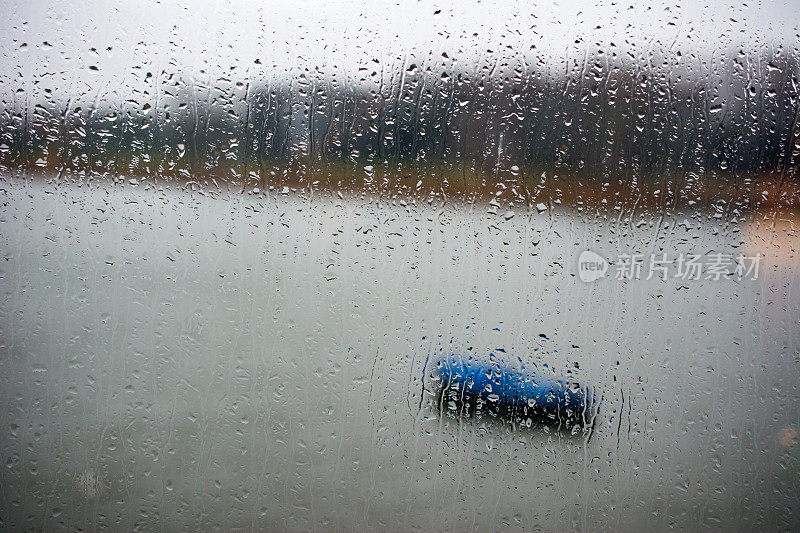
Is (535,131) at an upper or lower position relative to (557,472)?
upper

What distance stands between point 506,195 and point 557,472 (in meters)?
0.58

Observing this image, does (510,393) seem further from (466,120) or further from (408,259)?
(466,120)

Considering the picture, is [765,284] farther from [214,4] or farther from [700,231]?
[214,4]

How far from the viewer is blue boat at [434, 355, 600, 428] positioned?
3.14 feet

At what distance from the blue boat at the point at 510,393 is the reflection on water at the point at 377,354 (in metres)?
0.03

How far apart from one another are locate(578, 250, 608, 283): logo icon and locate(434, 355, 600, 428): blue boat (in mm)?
220

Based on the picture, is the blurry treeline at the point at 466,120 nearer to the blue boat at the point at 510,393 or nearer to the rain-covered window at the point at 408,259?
the rain-covered window at the point at 408,259

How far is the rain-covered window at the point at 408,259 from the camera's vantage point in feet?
3.09

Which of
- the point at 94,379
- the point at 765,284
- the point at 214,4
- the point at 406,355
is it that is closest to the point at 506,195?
the point at 406,355

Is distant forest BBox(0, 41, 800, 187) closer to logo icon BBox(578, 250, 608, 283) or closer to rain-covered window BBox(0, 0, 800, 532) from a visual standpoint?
rain-covered window BBox(0, 0, 800, 532)

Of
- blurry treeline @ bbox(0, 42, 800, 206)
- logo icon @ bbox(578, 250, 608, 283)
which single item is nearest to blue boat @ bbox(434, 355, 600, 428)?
logo icon @ bbox(578, 250, 608, 283)

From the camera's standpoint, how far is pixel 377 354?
3.17 feet

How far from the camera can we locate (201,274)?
37.9 inches

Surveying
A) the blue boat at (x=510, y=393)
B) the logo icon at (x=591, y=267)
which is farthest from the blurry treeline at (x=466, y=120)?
the blue boat at (x=510, y=393)
